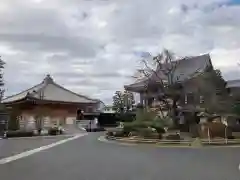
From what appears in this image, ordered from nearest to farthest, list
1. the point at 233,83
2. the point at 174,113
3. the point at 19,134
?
the point at 174,113 < the point at 19,134 < the point at 233,83

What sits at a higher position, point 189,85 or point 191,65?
point 191,65

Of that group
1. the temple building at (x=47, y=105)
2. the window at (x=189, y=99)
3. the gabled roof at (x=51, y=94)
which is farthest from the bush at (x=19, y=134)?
the window at (x=189, y=99)

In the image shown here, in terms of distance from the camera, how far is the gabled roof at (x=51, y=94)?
53916 mm

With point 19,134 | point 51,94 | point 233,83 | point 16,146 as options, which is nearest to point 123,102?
point 51,94

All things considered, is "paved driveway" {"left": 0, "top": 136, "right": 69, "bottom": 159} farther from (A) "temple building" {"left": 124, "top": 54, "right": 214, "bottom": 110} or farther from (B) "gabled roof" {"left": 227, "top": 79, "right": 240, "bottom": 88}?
(B) "gabled roof" {"left": 227, "top": 79, "right": 240, "bottom": 88}

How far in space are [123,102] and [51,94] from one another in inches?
398

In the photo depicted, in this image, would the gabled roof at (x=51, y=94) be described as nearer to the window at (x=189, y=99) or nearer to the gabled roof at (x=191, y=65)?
the gabled roof at (x=191, y=65)

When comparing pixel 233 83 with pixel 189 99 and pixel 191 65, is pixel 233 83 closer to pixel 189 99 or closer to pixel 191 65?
pixel 191 65

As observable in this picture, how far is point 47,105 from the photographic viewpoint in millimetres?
52125

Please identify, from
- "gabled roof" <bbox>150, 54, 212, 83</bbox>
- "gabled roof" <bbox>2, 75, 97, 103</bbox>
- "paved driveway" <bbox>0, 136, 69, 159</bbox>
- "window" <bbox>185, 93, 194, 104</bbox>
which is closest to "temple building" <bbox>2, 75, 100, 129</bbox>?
"gabled roof" <bbox>2, 75, 97, 103</bbox>

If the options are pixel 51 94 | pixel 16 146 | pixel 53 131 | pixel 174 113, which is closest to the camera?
pixel 16 146

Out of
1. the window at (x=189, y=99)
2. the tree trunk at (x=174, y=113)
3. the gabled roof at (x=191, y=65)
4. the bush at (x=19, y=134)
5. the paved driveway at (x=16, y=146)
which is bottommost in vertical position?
the paved driveway at (x=16, y=146)

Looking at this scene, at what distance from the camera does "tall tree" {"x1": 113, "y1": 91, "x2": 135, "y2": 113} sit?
56.9 meters

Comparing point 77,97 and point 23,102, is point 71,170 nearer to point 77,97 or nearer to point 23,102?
point 23,102
